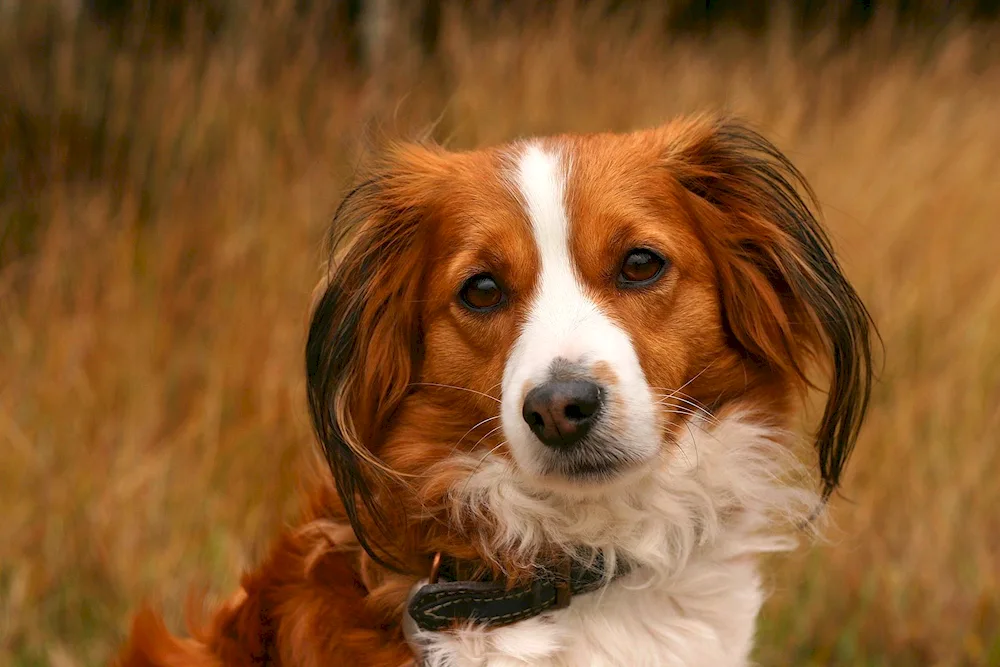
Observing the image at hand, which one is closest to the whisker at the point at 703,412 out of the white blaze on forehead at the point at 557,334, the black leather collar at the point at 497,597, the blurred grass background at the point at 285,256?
the white blaze on forehead at the point at 557,334

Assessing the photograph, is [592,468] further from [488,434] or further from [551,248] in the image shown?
[551,248]

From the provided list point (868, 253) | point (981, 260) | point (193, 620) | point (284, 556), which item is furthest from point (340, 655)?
point (981, 260)

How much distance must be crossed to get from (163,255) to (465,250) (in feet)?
9.27

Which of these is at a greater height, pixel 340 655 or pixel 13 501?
pixel 340 655

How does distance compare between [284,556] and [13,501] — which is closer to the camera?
[284,556]

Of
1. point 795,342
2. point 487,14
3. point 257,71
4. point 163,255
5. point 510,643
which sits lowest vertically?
point 510,643

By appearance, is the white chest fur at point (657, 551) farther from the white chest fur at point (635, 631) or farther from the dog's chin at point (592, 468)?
the dog's chin at point (592, 468)

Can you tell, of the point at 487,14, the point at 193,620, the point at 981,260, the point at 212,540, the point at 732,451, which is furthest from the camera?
the point at 487,14

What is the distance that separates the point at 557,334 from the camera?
254cm

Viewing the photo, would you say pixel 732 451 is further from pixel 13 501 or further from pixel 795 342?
pixel 13 501

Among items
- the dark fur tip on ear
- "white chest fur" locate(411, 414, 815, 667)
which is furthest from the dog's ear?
"white chest fur" locate(411, 414, 815, 667)

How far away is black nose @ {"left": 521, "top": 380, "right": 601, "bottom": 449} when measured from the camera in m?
2.42

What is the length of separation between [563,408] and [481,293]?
1.67 feet

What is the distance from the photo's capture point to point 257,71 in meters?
5.85
